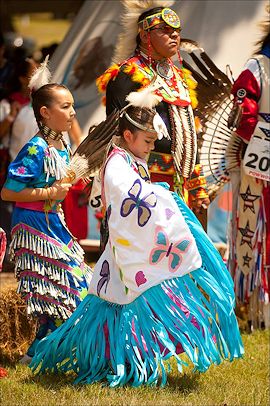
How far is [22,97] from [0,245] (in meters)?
2.98

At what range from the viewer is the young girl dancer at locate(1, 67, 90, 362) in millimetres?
4500

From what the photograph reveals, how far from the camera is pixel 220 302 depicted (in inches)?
165

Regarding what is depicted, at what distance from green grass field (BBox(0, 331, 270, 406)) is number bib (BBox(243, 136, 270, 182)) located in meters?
1.30

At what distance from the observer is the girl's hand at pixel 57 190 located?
4.48 metres

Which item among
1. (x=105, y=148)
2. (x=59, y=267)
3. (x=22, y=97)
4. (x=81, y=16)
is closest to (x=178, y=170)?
→ (x=105, y=148)

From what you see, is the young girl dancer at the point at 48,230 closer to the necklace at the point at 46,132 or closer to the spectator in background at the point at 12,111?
the necklace at the point at 46,132

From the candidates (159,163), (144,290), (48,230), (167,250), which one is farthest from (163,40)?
(144,290)

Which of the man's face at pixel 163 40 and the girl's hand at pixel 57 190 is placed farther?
the man's face at pixel 163 40

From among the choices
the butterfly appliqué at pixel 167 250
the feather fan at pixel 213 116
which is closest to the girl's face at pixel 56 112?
the butterfly appliqué at pixel 167 250

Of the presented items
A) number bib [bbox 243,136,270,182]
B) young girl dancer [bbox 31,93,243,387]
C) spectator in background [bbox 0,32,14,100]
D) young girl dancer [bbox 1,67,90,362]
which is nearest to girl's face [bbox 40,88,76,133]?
young girl dancer [bbox 1,67,90,362]

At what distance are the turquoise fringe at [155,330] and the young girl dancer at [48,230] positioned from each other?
0.94 ft

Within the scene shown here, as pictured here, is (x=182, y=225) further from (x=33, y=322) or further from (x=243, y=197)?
(x=243, y=197)

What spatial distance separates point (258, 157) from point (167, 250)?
1.68 meters

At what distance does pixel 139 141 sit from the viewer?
4.25 meters
